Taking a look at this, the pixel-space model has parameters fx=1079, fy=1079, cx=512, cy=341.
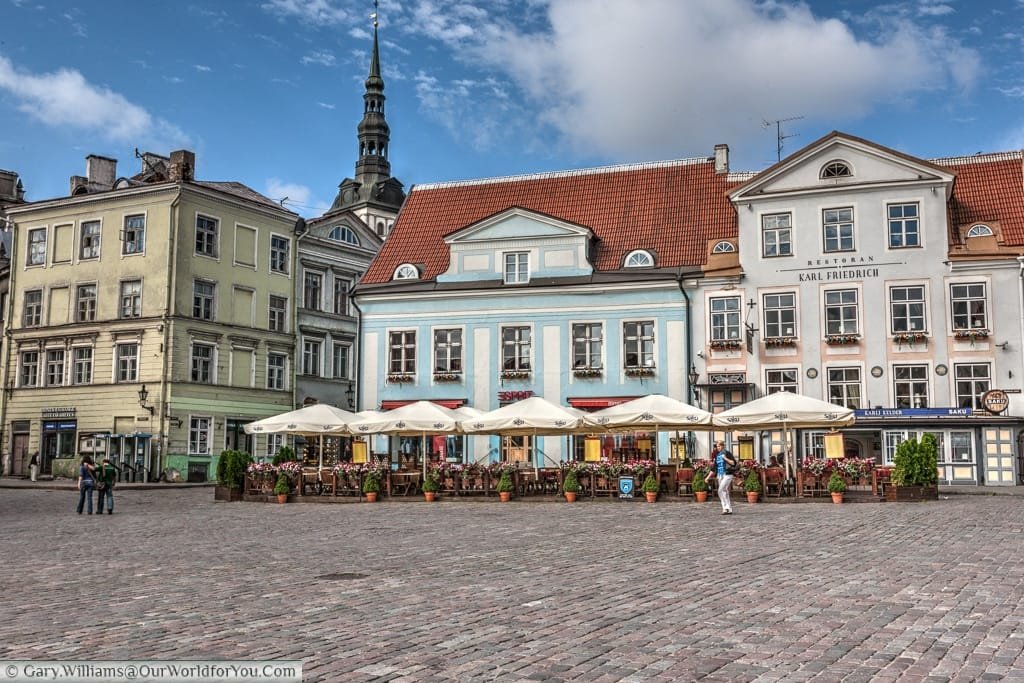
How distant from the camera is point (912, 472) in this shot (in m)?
25.0

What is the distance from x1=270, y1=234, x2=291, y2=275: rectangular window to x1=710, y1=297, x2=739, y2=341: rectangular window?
23303 mm

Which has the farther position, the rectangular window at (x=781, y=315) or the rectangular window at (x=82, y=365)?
the rectangular window at (x=82, y=365)

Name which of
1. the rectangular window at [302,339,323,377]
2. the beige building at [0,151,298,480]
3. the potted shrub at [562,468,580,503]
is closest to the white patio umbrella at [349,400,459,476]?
the potted shrub at [562,468,580,503]

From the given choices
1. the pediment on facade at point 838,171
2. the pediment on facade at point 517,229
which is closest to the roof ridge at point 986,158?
→ the pediment on facade at point 838,171

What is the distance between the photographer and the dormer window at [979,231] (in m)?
35.5

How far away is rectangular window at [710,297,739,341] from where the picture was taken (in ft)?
122

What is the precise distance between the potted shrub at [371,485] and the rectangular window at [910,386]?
1762cm

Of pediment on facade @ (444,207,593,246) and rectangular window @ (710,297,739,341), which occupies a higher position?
pediment on facade @ (444,207,593,246)

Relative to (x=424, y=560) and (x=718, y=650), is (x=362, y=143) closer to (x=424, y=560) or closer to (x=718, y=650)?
(x=424, y=560)

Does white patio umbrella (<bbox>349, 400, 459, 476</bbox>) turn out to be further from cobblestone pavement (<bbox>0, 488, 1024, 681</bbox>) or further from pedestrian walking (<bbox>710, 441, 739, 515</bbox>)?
cobblestone pavement (<bbox>0, 488, 1024, 681</bbox>)

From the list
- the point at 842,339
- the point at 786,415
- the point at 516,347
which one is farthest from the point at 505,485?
the point at 842,339

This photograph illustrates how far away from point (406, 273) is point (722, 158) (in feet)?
42.9

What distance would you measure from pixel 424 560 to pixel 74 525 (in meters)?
10.6

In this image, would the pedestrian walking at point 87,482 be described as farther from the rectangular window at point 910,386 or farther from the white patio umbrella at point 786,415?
the rectangular window at point 910,386
